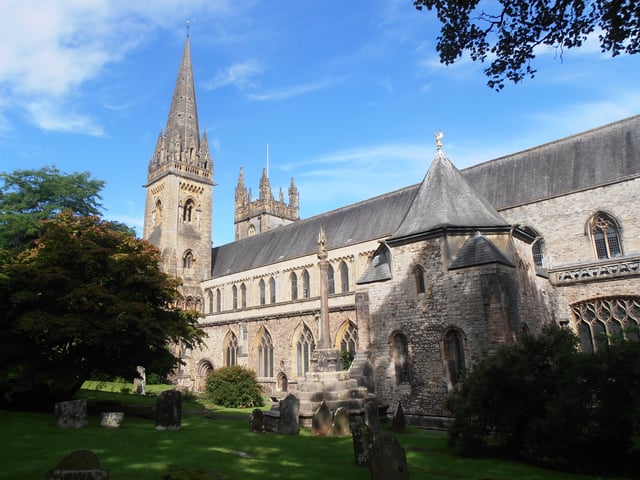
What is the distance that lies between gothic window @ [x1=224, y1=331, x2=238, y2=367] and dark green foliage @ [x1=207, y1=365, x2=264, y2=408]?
903 centimetres

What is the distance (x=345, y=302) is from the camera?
2919cm

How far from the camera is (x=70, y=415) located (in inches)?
503

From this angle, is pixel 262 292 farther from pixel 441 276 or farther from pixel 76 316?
pixel 76 316

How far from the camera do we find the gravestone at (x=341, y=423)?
556 inches

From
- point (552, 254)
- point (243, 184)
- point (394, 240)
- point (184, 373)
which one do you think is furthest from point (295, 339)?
point (243, 184)

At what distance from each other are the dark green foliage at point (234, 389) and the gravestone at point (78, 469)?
18.8 meters

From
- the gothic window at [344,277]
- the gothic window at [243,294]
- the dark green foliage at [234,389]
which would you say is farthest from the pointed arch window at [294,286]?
the dark green foliage at [234,389]

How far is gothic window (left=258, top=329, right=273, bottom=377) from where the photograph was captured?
32166 mm

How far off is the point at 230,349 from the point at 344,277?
434 inches

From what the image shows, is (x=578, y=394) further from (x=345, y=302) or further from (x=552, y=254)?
(x=345, y=302)

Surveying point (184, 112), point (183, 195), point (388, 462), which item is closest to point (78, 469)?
point (388, 462)

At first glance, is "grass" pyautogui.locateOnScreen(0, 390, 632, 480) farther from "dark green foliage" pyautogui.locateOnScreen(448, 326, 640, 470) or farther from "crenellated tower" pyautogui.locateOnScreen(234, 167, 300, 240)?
"crenellated tower" pyautogui.locateOnScreen(234, 167, 300, 240)

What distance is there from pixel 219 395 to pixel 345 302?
9.00 m

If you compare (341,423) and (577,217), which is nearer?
(341,423)
